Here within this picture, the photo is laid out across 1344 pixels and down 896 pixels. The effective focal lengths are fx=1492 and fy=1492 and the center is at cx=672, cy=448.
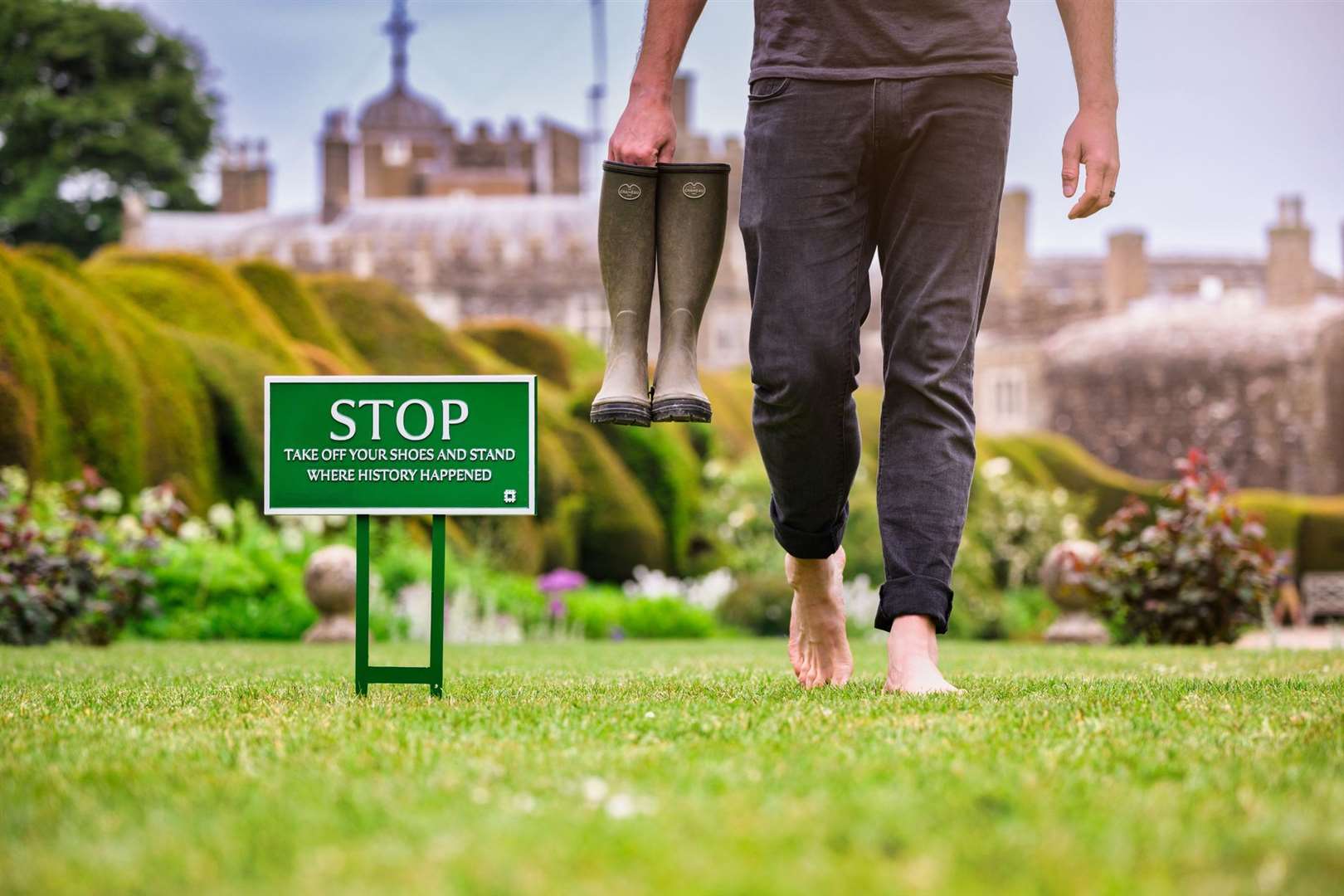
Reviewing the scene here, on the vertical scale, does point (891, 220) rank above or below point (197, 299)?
below

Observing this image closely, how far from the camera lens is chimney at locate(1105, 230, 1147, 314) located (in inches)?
1510

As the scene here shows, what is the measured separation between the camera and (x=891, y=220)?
2928 millimetres

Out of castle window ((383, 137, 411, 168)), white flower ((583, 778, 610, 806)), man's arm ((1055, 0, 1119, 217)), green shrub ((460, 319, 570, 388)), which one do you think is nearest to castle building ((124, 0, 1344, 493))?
castle window ((383, 137, 411, 168))

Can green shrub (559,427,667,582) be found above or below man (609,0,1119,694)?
below

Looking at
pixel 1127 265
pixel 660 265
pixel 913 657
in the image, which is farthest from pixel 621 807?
pixel 1127 265

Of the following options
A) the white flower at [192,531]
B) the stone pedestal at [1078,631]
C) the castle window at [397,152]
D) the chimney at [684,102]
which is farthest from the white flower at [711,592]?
the castle window at [397,152]

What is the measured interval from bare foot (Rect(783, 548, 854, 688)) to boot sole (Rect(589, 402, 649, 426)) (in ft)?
1.51

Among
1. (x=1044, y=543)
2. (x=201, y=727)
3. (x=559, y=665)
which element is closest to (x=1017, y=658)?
(x=559, y=665)

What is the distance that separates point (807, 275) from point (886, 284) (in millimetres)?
213

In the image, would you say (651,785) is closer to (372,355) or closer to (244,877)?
(244,877)

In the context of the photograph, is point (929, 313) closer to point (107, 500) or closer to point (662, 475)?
point (107, 500)

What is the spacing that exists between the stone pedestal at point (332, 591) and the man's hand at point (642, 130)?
537 centimetres

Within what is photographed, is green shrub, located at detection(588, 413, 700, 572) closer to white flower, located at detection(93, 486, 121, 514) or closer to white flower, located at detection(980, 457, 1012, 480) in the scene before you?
white flower, located at detection(980, 457, 1012, 480)

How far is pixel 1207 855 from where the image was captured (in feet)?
4.25
